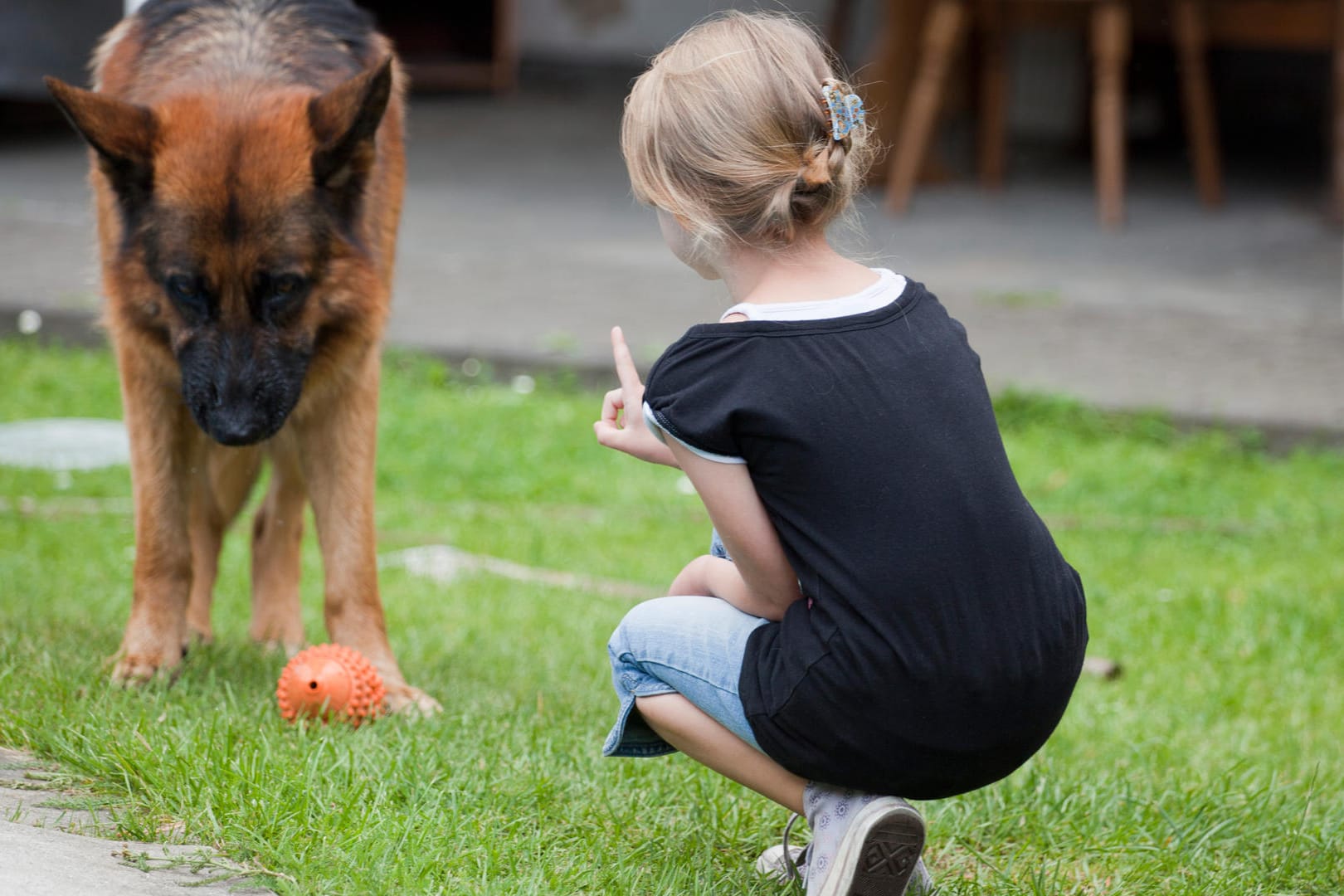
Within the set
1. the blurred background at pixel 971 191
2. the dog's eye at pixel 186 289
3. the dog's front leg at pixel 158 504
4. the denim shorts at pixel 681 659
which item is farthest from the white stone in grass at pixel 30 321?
the denim shorts at pixel 681 659

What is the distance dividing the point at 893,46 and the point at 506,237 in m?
3.47

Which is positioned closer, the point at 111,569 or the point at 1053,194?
the point at 111,569

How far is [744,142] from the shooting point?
2.33 meters

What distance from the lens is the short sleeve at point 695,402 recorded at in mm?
2217

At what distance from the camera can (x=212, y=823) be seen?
2.46 meters

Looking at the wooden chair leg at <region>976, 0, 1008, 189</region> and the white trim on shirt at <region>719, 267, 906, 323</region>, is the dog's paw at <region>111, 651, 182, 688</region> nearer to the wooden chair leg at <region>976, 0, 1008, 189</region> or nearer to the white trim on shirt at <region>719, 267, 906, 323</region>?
the white trim on shirt at <region>719, 267, 906, 323</region>

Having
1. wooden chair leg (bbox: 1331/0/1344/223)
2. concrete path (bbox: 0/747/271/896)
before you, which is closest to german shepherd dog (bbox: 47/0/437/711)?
concrete path (bbox: 0/747/271/896)

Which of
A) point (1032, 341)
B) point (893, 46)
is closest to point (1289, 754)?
point (1032, 341)

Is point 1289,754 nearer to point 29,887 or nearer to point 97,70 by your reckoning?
point 29,887

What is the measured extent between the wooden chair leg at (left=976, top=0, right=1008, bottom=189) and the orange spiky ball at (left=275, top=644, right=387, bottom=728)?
9258 millimetres

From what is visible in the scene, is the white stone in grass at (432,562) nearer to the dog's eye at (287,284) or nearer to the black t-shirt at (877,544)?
the dog's eye at (287,284)

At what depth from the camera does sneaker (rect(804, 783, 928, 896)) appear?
2268mm

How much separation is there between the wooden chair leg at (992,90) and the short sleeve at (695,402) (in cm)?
973

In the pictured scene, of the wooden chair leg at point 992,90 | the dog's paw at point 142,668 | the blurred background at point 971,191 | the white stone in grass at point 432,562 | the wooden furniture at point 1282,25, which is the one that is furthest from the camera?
the wooden chair leg at point 992,90
